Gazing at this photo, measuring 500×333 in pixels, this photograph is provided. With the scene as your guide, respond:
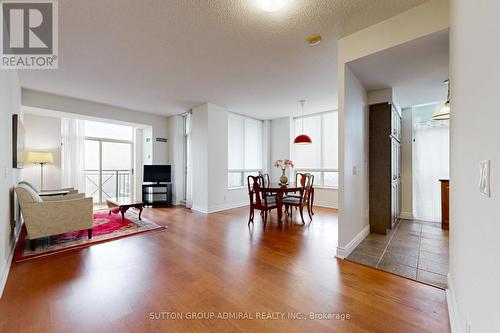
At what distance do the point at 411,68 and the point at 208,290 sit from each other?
3.43 metres

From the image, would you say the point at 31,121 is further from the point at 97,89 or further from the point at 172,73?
the point at 172,73

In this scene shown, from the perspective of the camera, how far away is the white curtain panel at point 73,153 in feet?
18.6

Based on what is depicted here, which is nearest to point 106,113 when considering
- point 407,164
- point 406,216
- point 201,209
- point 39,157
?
point 39,157

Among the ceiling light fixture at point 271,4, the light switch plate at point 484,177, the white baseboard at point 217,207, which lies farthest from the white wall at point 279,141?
the light switch plate at point 484,177

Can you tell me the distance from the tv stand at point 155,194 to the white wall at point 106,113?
0.74 metres

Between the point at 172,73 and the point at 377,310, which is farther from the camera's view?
the point at 172,73

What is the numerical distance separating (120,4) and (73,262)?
2763mm

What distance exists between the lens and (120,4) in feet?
6.48

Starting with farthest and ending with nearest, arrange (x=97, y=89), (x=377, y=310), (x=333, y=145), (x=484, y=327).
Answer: (x=333, y=145) < (x=97, y=89) < (x=377, y=310) < (x=484, y=327)

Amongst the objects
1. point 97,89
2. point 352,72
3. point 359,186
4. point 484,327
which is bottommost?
point 484,327

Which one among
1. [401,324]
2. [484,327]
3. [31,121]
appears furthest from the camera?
[31,121]

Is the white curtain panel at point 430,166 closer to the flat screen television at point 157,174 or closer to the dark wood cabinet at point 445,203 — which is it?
the dark wood cabinet at point 445,203

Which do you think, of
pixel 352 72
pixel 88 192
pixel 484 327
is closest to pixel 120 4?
pixel 352 72

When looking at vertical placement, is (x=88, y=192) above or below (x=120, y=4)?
below
